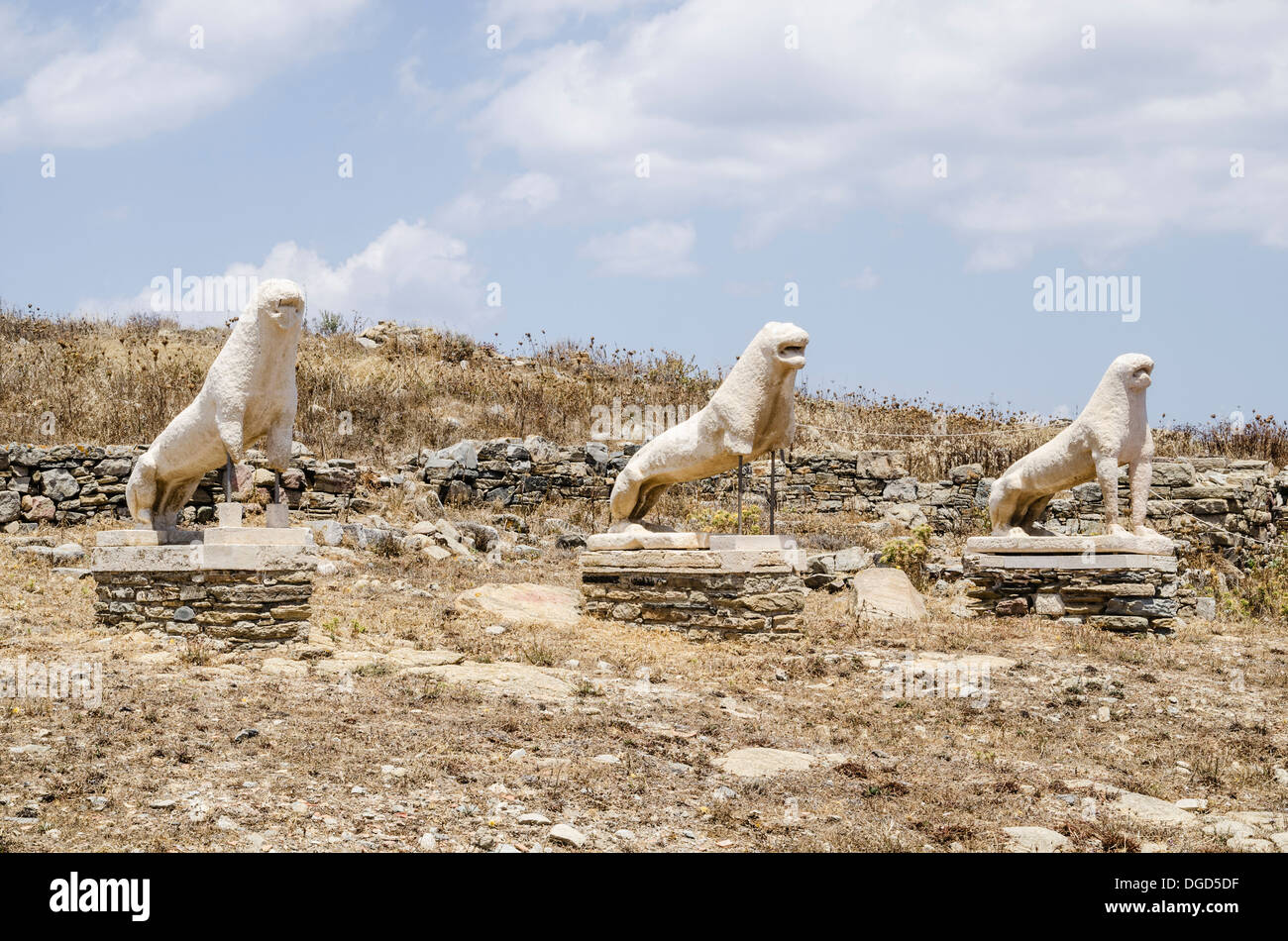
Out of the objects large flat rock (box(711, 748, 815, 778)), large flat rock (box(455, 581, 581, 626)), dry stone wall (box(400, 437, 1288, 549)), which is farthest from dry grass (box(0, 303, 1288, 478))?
large flat rock (box(711, 748, 815, 778))

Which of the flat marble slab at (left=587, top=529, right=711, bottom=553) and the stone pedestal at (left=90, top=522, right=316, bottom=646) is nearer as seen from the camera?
the stone pedestal at (left=90, top=522, right=316, bottom=646)

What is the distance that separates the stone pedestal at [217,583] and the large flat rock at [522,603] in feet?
6.56

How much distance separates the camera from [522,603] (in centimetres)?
1055

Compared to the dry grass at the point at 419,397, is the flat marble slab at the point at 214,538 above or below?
below

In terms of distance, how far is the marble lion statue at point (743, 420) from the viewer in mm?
9055

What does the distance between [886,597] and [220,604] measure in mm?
6450

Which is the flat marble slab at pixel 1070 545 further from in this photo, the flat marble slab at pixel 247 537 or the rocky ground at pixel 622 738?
the flat marble slab at pixel 247 537

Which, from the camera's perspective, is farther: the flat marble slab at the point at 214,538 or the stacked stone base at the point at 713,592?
the stacked stone base at the point at 713,592

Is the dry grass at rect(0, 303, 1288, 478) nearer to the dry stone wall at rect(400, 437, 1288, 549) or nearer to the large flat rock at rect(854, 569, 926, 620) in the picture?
the dry stone wall at rect(400, 437, 1288, 549)

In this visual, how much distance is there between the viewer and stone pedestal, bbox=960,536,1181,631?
34.5 ft

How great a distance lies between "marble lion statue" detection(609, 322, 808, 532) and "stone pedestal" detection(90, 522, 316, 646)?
313 cm

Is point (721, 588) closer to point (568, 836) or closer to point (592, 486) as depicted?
point (568, 836)

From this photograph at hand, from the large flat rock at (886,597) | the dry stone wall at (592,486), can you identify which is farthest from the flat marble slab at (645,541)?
the dry stone wall at (592,486)

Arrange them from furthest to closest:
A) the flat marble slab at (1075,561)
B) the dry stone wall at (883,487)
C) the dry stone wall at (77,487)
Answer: the dry stone wall at (883,487) < the dry stone wall at (77,487) < the flat marble slab at (1075,561)
